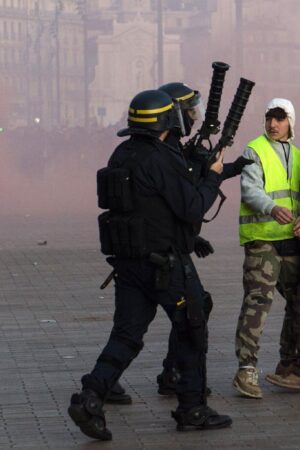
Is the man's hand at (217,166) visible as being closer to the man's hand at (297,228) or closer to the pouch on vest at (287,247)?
the man's hand at (297,228)

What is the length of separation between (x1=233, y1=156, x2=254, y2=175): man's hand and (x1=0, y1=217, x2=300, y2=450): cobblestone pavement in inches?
43.8

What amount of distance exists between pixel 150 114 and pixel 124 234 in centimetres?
53

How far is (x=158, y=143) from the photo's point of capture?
6.38m

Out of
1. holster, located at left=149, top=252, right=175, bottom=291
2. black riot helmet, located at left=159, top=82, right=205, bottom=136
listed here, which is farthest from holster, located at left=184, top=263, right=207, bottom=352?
black riot helmet, located at left=159, top=82, right=205, bottom=136

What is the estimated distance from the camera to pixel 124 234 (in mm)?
6328

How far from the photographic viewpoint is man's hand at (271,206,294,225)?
7.02 m

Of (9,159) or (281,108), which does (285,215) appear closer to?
(281,108)

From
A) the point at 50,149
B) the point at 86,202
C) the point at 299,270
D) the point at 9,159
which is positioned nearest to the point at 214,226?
the point at 86,202

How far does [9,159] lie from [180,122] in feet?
141

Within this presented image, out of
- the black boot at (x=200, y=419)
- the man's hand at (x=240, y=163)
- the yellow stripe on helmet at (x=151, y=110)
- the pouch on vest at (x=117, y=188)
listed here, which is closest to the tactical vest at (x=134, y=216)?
the pouch on vest at (x=117, y=188)

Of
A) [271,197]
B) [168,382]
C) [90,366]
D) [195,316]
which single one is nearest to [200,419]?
[195,316]

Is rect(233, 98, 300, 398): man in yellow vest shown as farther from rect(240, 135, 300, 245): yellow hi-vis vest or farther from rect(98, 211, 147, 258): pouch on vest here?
rect(98, 211, 147, 258): pouch on vest

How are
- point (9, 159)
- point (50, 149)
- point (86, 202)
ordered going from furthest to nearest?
point (50, 149), point (9, 159), point (86, 202)

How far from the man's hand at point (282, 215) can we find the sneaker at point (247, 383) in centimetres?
75
